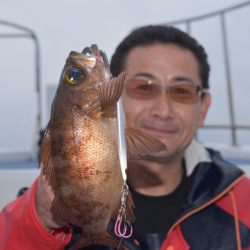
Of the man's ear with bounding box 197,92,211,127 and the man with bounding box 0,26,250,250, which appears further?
the man's ear with bounding box 197,92,211,127

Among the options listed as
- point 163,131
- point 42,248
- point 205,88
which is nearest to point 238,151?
point 205,88

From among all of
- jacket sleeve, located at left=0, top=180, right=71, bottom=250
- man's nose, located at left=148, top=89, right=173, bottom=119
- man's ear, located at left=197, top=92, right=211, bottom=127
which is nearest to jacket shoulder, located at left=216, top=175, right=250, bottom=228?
man's ear, located at left=197, top=92, right=211, bottom=127

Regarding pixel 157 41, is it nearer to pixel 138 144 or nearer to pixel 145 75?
pixel 145 75

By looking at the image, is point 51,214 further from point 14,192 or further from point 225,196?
point 14,192

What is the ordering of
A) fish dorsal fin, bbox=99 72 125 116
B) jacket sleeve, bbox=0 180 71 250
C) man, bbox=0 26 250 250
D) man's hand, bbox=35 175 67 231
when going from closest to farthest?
fish dorsal fin, bbox=99 72 125 116
man's hand, bbox=35 175 67 231
jacket sleeve, bbox=0 180 71 250
man, bbox=0 26 250 250

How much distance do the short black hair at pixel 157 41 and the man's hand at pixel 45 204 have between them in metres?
1.16

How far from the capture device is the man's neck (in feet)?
9.95

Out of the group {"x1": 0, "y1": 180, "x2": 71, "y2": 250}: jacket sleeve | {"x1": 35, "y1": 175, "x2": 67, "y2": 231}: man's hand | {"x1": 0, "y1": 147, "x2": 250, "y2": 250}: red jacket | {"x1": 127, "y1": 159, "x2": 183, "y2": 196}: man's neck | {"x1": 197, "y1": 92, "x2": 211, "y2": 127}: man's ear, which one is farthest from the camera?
{"x1": 197, "y1": 92, "x2": 211, "y2": 127}: man's ear

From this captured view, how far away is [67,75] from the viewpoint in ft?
5.94

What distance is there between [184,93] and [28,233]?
128 cm

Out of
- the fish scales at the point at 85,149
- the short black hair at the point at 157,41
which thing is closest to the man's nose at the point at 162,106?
the short black hair at the point at 157,41

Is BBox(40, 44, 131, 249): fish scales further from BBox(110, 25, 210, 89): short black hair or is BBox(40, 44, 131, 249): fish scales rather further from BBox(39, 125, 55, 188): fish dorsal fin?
BBox(110, 25, 210, 89): short black hair

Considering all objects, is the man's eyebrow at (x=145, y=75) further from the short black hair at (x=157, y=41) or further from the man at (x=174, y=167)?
the short black hair at (x=157, y=41)

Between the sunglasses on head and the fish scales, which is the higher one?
the sunglasses on head
